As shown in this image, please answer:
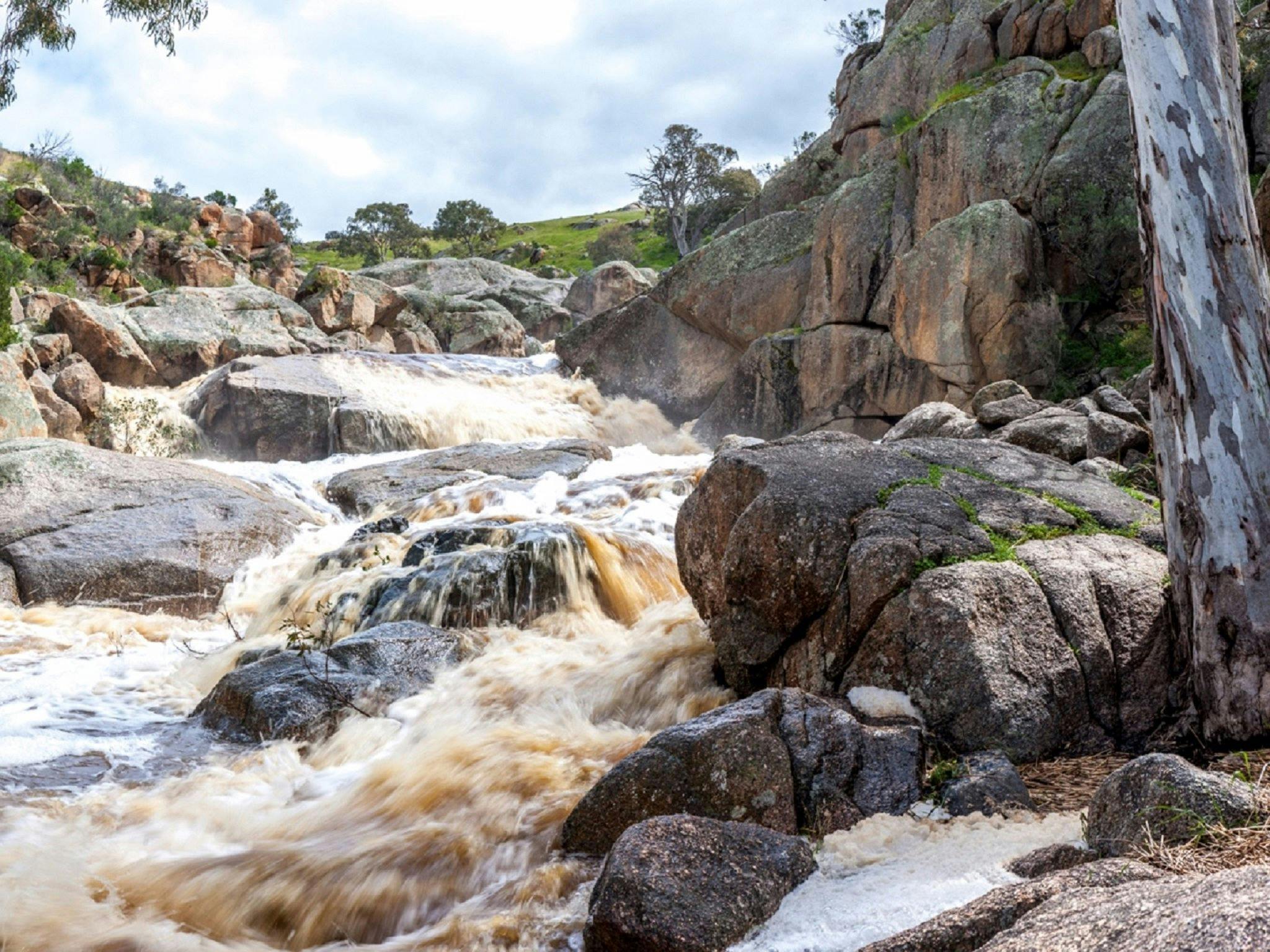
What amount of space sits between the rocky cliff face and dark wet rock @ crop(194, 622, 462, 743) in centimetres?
1151

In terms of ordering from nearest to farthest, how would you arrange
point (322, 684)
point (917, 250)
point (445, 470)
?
point (322, 684), point (445, 470), point (917, 250)

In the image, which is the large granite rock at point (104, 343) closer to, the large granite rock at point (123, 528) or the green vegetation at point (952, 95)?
the large granite rock at point (123, 528)

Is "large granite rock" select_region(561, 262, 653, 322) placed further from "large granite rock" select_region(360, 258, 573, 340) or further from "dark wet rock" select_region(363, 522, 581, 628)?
"dark wet rock" select_region(363, 522, 581, 628)

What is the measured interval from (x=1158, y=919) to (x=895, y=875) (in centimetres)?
170

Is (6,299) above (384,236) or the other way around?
the other way around

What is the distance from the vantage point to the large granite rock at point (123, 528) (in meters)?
11.2

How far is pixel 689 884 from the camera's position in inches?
138

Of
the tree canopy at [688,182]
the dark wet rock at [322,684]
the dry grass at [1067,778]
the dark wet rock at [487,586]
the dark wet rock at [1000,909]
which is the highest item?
the tree canopy at [688,182]

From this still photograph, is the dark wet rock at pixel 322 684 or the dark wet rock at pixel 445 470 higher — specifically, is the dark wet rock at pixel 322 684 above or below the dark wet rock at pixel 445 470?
below

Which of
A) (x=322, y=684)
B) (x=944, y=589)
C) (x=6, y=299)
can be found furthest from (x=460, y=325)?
(x=944, y=589)

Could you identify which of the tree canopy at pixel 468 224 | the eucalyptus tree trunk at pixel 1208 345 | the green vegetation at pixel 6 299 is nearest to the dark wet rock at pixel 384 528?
the eucalyptus tree trunk at pixel 1208 345

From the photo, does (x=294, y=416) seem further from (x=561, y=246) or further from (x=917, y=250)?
(x=561, y=246)

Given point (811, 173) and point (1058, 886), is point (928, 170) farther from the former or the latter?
point (1058, 886)

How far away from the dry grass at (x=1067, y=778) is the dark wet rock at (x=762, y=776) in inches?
21.6
